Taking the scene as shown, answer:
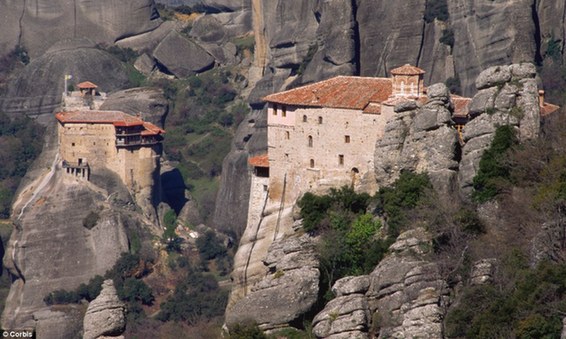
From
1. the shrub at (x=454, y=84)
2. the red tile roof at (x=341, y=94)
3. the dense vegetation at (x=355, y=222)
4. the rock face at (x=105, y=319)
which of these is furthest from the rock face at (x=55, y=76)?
the rock face at (x=105, y=319)

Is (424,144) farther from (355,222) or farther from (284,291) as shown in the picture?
(284,291)

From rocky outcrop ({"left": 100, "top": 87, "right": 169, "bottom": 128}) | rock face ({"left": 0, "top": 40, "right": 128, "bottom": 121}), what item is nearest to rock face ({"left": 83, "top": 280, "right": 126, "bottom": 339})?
rocky outcrop ({"left": 100, "top": 87, "right": 169, "bottom": 128})

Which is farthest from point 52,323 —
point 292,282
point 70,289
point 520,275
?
point 520,275

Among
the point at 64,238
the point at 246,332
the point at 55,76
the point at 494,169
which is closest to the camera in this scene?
the point at 246,332

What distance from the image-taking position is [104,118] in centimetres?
10150

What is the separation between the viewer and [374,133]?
204 feet

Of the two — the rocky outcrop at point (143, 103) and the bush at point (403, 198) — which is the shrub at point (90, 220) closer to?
the rocky outcrop at point (143, 103)

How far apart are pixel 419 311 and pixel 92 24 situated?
3015 inches

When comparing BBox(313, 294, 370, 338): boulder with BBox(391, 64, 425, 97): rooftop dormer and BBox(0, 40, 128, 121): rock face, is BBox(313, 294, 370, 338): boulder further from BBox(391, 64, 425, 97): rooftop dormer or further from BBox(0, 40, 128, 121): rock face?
BBox(0, 40, 128, 121): rock face

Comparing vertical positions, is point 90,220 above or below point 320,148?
above

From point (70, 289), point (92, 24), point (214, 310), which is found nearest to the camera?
point (214, 310)

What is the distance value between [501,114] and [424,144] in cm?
223

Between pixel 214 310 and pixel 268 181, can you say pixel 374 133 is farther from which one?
pixel 214 310

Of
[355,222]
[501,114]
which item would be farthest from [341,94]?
[501,114]
